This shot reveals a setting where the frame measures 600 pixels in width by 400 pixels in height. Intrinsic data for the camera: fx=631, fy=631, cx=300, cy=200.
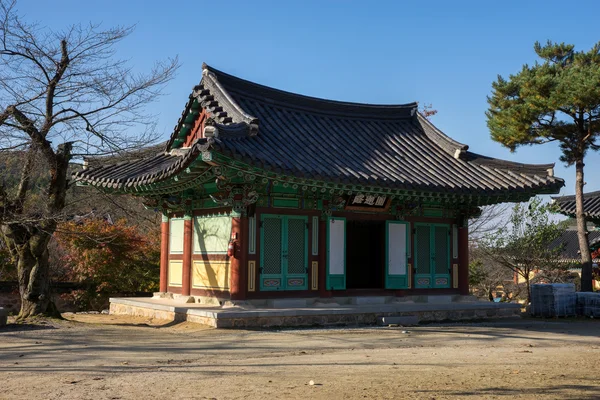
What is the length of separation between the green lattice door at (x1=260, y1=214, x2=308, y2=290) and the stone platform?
464mm

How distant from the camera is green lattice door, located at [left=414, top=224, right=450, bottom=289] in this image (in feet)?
57.1

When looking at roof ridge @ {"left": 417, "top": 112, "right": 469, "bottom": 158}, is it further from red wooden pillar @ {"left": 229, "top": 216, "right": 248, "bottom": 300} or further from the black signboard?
red wooden pillar @ {"left": 229, "top": 216, "right": 248, "bottom": 300}

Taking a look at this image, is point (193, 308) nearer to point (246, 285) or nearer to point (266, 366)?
point (246, 285)

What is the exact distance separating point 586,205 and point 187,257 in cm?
1649

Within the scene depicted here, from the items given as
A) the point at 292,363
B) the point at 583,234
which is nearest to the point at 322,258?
Result: the point at 292,363

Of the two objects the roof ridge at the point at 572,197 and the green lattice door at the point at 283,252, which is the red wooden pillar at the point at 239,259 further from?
the roof ridge at the point at 572,197

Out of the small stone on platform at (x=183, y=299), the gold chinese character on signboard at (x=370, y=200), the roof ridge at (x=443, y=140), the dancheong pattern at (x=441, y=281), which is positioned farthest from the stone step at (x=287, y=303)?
the roof ridge at (x=443, y=140)

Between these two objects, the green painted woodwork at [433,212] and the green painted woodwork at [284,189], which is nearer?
the green painted woodwork at [284,189]

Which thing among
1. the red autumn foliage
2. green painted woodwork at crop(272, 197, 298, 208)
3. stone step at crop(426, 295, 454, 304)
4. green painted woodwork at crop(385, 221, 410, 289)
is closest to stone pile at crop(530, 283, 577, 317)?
stone step at crop(426, 295, 454, 304)

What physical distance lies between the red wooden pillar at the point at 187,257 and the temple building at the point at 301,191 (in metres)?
0.03

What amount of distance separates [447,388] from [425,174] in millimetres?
9527

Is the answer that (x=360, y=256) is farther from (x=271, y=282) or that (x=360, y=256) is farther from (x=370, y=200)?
(x=271, y=282)

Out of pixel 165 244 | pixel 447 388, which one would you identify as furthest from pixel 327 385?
pixel 165 244

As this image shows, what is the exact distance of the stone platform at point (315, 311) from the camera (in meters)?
13.6
